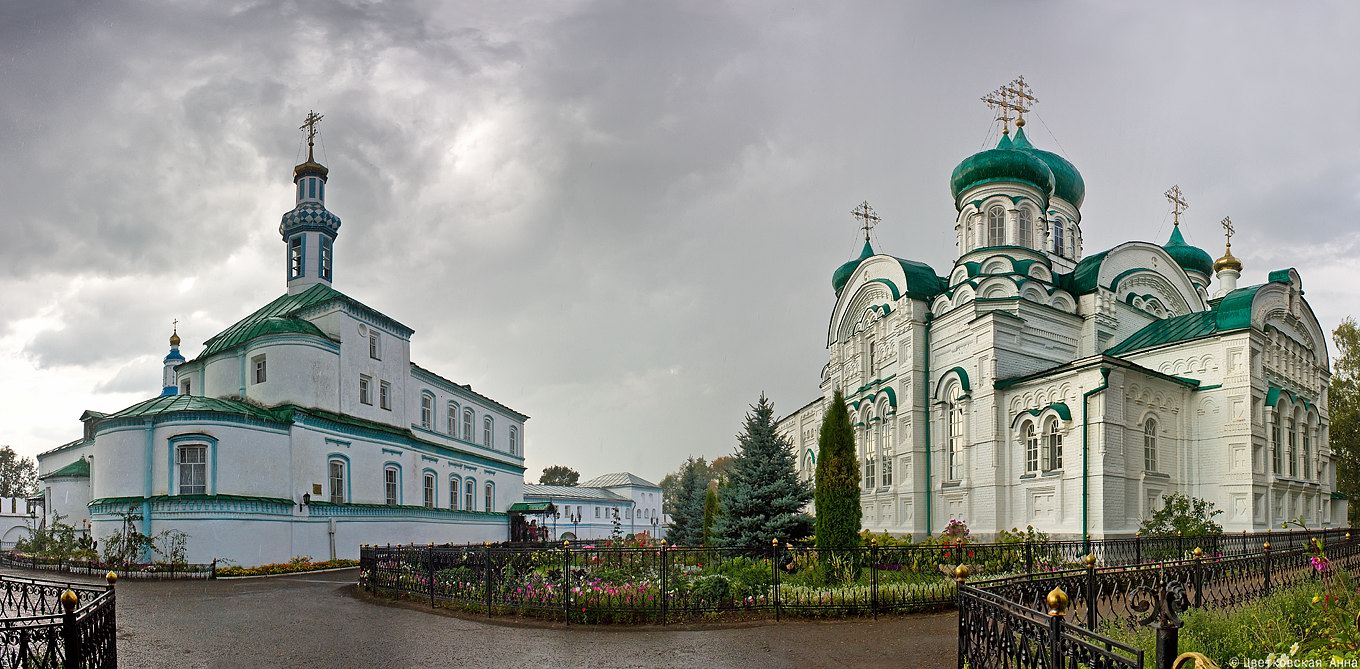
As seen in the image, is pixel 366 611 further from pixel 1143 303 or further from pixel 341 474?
pixel 1143 303

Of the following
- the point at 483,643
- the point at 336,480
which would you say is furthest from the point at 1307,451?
the point at 336,480

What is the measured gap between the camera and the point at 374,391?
94.5 ft

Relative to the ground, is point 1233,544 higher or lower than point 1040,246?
lower

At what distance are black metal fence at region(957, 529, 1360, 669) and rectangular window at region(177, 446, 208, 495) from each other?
20479 millimetres

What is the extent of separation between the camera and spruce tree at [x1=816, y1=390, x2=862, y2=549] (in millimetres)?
14719

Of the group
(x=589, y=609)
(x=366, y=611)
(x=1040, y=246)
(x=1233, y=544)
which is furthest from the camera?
(x=1040, y=246)

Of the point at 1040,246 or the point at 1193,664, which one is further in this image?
the point at 1040,246

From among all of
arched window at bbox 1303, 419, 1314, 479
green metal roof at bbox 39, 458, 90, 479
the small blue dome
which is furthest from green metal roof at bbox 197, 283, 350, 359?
arched window at bbox 1303, 419, 1314, 479

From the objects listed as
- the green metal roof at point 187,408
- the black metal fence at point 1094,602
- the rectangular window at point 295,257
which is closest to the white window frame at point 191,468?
the green metal roof at point 187,408

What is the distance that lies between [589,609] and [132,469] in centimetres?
1643

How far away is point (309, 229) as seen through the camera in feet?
102

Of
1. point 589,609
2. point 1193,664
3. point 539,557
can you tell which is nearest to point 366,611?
point 539,557

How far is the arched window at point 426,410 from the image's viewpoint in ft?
107

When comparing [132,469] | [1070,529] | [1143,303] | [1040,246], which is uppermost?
[1040,246]
